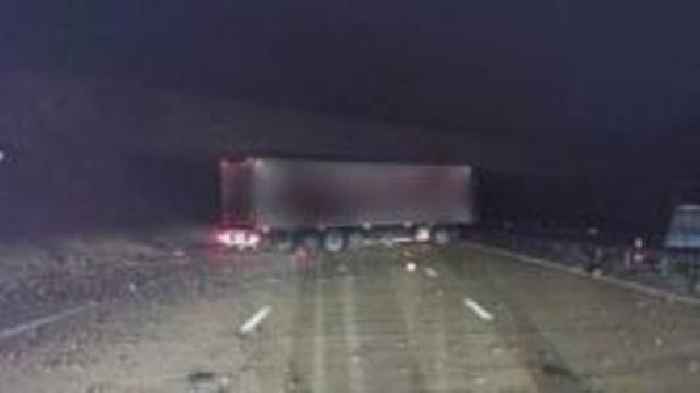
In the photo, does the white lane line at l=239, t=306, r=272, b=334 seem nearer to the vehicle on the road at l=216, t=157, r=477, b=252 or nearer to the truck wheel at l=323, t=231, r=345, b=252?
the vehicle on the road at l=216, t=157, r=477, b=252

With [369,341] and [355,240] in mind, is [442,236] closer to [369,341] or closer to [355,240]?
[355,240]

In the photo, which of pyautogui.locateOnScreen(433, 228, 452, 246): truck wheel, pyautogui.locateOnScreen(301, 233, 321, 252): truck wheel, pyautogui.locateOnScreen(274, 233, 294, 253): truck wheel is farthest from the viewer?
pyautogui.locateOnScreen(433, 228, 452, 246): truck wheel

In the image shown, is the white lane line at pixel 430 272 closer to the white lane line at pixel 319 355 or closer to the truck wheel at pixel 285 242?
the white lane line at pixel 319 355

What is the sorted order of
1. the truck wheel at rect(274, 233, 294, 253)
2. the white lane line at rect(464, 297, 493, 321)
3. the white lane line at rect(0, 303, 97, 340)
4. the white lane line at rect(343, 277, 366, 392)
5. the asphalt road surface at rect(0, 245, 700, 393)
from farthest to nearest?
the truck wheel at rect(274, 233, 294, 253) → the white lane line at rect(464, 297, 493, 321) → the white lane line at rect(0, 303, 97, 340) → the asphalt road surface at rect(0, 245, 700, 393) → the white lane line at rect(343, 277, 366, 392)

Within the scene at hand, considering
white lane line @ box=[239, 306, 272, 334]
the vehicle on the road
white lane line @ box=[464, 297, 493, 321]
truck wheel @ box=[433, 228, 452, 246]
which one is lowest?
truck wheel @ box=[433, 228, 452, 246]

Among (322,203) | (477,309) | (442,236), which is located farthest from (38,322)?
(442,236)

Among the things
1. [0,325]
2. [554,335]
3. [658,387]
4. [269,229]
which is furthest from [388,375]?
[269,229]

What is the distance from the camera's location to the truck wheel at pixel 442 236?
71562mm

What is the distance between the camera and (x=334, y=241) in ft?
210

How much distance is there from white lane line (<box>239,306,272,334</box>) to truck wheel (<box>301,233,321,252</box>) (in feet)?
113

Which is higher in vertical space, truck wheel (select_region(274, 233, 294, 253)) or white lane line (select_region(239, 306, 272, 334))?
white lane line (select_region(239, 306, 272, 334))

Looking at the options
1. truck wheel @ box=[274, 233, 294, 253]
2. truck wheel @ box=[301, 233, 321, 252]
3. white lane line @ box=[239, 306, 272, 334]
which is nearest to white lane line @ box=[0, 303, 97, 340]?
white lane line @ box=[239, 306, 272, 334]

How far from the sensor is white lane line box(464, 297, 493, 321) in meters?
24.6

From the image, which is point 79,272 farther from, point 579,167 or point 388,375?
point 579,167
